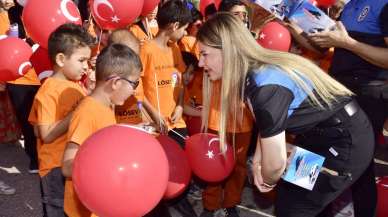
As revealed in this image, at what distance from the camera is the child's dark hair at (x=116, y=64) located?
2484 millimetres

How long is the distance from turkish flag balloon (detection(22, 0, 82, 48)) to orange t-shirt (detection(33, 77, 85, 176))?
2.52 feet

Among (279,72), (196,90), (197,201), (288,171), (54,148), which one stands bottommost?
(197,201)

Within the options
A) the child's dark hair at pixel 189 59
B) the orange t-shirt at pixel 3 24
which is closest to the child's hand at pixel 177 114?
the child's dark hair at pixel 189 59

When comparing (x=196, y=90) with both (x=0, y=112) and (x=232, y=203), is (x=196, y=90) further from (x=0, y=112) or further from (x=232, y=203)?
(x=0, y=112)

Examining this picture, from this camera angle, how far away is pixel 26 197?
4.05m

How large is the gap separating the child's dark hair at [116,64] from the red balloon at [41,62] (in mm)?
1242

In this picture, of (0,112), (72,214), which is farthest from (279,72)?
(0,112)

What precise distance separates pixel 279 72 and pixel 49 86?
1.41 metres

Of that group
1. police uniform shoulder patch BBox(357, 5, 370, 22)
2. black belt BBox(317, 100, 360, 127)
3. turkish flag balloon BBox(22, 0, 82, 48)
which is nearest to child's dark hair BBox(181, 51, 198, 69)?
turkish flag balloon BBox(22, 0, 82, 48)

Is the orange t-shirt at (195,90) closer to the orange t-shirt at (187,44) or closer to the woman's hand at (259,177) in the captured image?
the orange t-shirt at (187,44)

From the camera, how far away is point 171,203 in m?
3.83

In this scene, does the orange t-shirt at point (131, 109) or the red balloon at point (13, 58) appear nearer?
the red balloon at point (13, 58)

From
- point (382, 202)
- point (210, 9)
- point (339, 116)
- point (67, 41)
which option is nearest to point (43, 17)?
point (67, 41)

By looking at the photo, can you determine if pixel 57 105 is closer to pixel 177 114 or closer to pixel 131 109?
pixel 131 109
